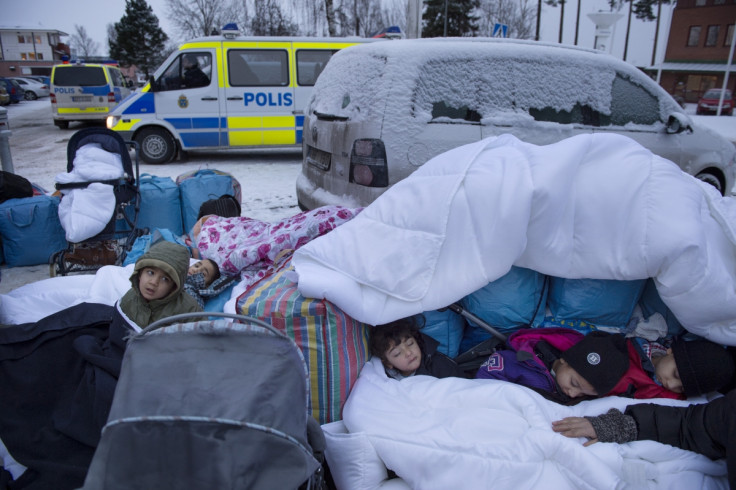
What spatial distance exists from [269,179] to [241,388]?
7047 millimetres

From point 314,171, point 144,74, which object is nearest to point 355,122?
point 314,171

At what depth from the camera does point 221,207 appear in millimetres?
4520

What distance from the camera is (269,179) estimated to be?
811cm

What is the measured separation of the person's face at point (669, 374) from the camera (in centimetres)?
207

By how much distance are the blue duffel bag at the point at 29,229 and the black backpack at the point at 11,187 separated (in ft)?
0.38

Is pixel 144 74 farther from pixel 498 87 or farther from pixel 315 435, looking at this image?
pixel 315 435

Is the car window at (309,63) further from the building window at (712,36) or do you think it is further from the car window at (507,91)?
the building window at (712,36)

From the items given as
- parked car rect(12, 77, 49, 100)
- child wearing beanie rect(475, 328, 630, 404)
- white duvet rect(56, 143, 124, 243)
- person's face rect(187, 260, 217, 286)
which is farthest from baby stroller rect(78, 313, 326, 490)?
parked car rect(12, 77, 49, 100)

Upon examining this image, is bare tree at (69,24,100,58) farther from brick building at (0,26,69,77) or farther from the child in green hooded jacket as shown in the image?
the child in green hooded jacket

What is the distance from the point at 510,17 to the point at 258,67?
31.8 metres

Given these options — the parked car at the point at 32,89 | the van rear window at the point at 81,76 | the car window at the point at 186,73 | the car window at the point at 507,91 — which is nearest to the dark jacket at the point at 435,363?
the car window at the point at 507,91

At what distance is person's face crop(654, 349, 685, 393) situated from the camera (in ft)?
→ 6.79

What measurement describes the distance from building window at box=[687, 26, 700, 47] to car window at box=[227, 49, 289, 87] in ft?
146

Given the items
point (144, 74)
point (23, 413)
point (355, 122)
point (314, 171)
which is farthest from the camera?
point (144, 74)
